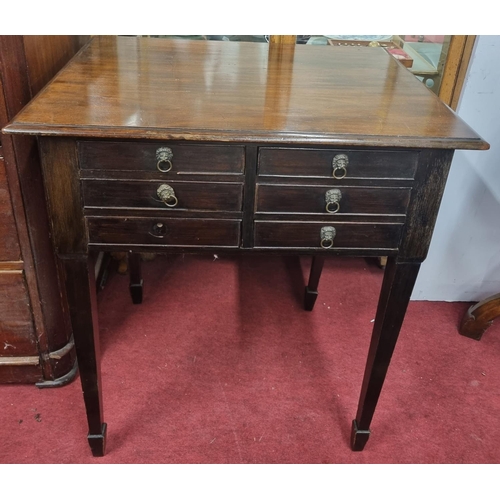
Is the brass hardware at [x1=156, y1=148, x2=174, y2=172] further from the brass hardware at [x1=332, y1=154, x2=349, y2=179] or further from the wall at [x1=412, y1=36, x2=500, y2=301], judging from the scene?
the wall at [x1=412, y1=36, x2=500, y2=301]

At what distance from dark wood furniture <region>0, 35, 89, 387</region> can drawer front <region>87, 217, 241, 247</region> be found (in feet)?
1.06

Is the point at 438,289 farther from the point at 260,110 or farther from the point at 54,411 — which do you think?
the point at 54,411

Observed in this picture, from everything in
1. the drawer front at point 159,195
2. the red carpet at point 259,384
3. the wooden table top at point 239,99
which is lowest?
the red carpet at point 259,384

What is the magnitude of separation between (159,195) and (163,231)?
0.08m

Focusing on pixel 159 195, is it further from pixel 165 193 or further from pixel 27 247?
pixel 27 247

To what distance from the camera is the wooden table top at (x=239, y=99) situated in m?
0.98

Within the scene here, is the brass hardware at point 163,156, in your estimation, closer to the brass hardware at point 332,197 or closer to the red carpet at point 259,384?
the brass hardware at point 332,197

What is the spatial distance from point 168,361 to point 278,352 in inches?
13.2

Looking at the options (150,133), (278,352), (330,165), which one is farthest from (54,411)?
(330,165)

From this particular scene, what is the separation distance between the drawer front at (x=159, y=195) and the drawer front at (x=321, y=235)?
0.08 metres

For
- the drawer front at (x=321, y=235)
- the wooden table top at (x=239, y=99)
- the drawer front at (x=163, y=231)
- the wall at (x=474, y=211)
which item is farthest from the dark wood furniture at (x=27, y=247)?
the wall at (x=474, y=211)

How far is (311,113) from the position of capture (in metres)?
1.08

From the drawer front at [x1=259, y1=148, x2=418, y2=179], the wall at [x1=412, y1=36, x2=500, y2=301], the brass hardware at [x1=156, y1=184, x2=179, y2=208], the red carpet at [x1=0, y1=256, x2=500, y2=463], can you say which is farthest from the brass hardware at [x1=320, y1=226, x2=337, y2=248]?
the wall at [x1=412, y1=36, x2=500, y2=301]

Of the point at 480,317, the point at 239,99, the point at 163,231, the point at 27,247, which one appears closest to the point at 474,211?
the point at 480,317
